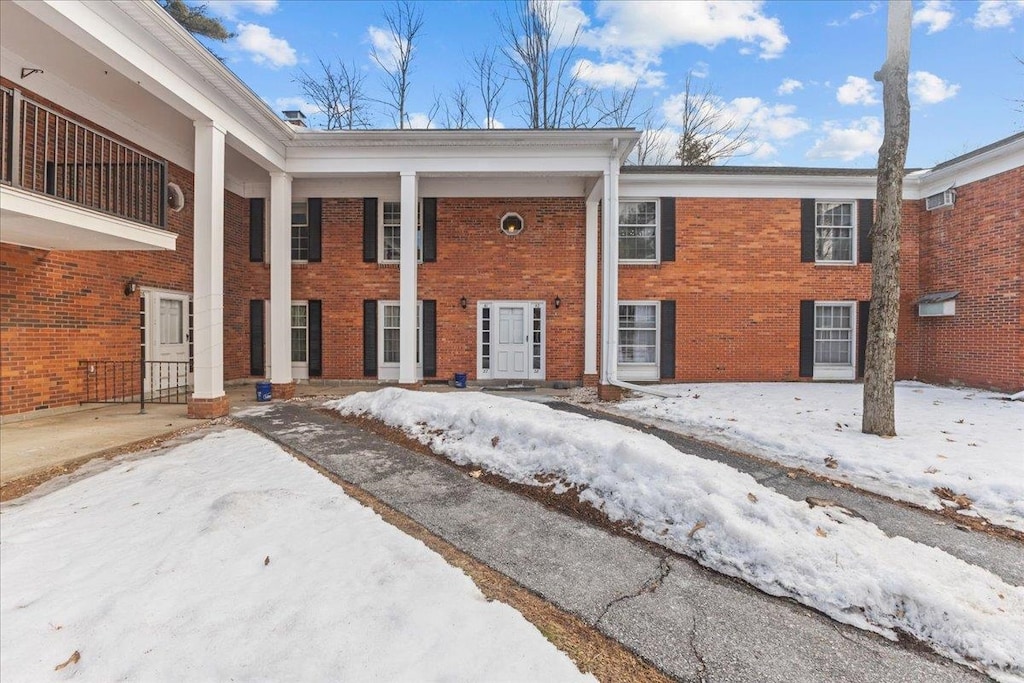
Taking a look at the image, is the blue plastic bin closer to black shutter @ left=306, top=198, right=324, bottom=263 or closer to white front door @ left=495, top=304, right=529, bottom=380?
black shutter @ left=306, top=198, right=324, bottom=263

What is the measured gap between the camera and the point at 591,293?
1020 cm

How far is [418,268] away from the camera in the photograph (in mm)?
10641

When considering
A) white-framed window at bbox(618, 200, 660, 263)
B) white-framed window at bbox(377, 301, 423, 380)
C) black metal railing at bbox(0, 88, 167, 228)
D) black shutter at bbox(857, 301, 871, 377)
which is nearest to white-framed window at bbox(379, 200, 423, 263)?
white-framed window at bbox(377, 301, 423, 380)

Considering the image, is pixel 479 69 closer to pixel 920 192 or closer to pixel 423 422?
pixel 920 192

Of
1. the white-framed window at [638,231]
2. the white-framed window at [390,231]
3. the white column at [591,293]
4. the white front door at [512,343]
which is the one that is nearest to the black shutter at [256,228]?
the white-framed window at [390,231]

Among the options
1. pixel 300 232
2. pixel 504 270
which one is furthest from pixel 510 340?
pixel 300 232

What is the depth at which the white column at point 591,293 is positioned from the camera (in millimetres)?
10195

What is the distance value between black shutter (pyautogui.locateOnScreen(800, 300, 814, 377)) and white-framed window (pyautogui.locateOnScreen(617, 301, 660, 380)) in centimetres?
346

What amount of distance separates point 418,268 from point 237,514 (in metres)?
7.88

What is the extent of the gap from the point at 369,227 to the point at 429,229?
1488 millimetres

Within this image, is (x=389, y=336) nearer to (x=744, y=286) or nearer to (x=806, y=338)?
(x=744, y=286)

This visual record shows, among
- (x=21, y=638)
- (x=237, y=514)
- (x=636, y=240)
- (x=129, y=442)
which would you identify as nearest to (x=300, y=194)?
(x=129, y=442)

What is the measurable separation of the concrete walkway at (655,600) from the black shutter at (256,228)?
9051 mm

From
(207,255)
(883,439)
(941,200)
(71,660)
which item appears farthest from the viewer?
(941,200)
